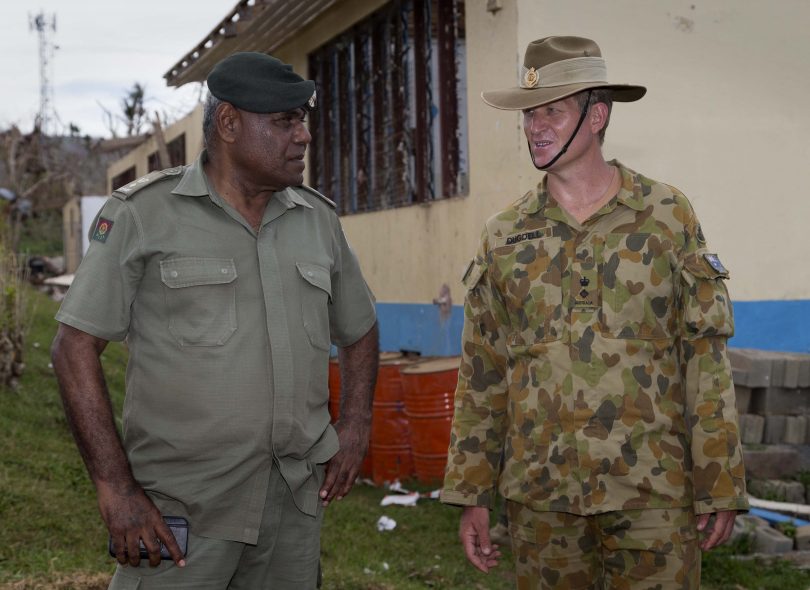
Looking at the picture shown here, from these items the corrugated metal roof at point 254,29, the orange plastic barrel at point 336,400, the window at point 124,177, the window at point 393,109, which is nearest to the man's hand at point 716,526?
the orange plastic barrel at point 336,400

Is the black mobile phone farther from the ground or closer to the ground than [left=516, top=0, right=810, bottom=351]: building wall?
closer to the ground

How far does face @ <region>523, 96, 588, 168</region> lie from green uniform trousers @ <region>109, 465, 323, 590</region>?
1126 mm

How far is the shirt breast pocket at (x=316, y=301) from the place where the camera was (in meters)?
2.67

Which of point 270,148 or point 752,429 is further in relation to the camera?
point 752,429

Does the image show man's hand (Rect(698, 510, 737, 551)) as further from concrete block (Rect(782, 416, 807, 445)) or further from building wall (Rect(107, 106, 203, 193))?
building wall (Rect(107, 106, 203, 193))

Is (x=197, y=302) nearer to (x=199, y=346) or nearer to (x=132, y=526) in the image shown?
(x=199, y=346)

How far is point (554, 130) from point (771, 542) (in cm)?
341

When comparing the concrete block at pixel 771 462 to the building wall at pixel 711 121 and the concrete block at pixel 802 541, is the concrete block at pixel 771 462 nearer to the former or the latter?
the concrete block at pixel 802 541

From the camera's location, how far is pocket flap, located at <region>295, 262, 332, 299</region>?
268 cm

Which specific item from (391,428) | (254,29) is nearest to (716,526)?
(391,428)

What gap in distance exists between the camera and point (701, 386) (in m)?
2.54

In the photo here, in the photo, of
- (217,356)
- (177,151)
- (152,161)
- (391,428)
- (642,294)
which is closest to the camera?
(217,356)

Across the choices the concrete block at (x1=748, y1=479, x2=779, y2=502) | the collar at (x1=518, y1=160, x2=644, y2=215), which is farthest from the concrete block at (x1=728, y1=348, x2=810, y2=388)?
the collar at (x1=518, y1=160, x2=644, y2=215)

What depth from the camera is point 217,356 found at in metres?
2.50
